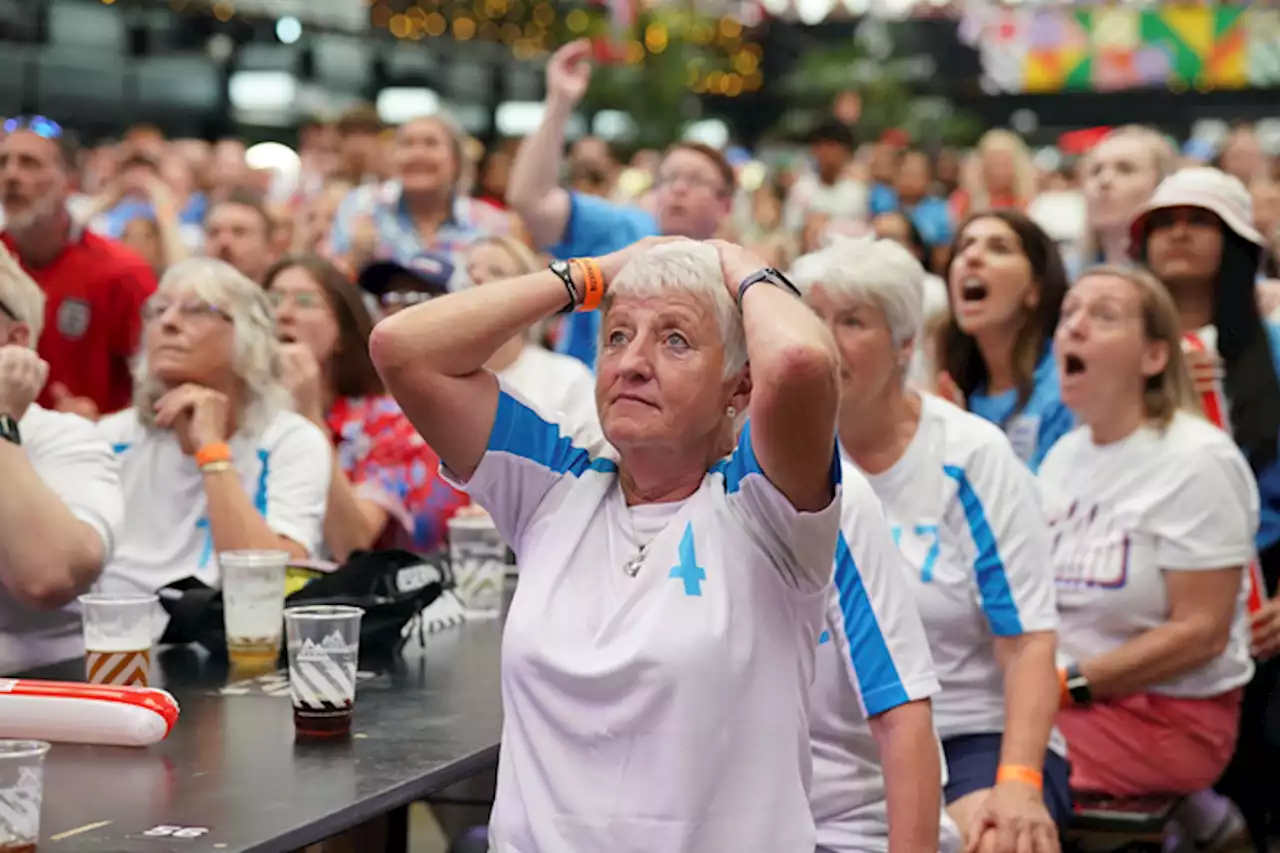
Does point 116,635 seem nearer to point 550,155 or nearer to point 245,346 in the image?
point 245,346

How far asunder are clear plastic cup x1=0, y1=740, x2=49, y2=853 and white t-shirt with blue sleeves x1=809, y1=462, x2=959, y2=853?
1.13 m

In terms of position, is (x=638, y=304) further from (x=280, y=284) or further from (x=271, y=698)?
(x=280, y=284)

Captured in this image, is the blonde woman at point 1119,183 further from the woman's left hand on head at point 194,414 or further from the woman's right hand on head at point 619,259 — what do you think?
the woman's right hand on head at point 619,259

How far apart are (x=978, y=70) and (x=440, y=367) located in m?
18.8

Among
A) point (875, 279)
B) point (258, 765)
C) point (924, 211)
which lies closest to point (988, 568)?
point (875, 279)

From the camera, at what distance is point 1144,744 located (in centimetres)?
378

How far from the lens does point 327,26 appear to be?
48.2 ft

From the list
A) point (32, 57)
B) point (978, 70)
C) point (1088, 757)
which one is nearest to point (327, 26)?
point (32, 57)

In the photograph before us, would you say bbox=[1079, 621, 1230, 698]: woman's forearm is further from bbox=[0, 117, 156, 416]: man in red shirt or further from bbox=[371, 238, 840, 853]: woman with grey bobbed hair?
bbox=[0, 117, 156, 416]: man in red shirt

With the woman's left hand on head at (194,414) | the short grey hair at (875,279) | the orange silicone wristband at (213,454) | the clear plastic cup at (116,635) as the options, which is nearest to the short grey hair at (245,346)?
the woman's left hand on head at (194,414)

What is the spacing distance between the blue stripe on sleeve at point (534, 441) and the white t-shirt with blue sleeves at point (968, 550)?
89cm

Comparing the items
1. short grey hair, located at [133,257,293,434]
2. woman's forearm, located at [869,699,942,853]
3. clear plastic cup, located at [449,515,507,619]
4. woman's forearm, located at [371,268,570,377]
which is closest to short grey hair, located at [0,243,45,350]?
short grey hair, located at [133,257,293,434]

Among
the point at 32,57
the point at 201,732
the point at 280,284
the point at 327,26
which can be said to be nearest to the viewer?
the point at 201,732

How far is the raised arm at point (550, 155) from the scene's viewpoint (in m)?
5.69
